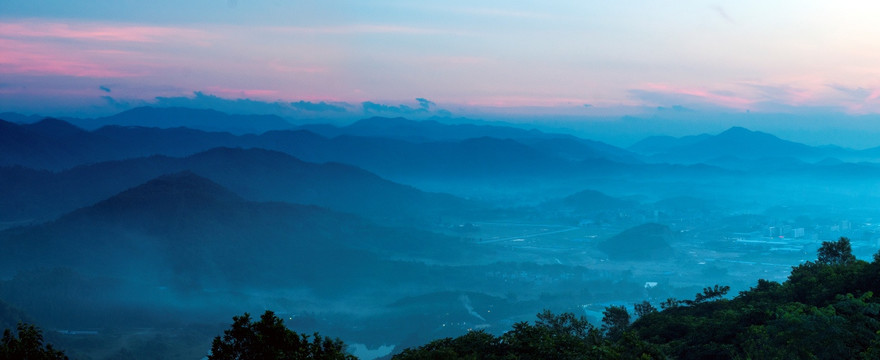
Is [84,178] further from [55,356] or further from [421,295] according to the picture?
[55,356]

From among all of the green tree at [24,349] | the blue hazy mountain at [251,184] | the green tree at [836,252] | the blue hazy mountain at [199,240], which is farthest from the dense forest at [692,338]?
the blue hazy mountain at [251,184]

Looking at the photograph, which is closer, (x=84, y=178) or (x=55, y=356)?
(x=55, y=356)

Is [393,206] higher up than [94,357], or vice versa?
[393,206]

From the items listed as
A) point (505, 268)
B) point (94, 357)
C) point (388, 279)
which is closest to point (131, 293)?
point (94, 357)

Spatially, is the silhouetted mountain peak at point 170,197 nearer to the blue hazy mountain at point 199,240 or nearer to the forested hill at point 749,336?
the blue hazy mountain at point 199,240

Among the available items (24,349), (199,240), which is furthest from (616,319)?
(199,240)

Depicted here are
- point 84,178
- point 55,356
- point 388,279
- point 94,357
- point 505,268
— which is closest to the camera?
point 55,356

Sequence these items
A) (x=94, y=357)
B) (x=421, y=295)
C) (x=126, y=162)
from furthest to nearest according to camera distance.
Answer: (x=126, y=162) < (x=421, y=295) < (x=94, y=357)
